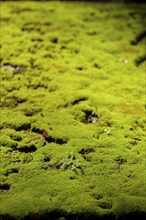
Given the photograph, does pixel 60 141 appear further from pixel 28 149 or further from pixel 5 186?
pixel 5 186

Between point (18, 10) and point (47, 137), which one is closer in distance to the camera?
point (47, 137)

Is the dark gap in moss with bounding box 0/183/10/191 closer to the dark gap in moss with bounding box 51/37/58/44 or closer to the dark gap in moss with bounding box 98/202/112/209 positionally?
the dark gap in moss with bounding box 98/202/112/209

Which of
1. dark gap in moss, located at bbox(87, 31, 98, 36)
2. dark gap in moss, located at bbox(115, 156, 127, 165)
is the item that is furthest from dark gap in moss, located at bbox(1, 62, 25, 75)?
dark gap in moss, located at bbox(115, 156, 127, 165)

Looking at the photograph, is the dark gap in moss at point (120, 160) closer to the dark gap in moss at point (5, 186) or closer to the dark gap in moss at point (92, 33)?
the dark gap in moss at point (5, 186)

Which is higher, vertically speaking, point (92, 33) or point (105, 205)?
point (92, 33)

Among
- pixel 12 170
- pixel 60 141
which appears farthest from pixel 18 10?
pixel 12 170

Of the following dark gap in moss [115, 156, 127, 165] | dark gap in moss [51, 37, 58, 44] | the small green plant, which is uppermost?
dark gap in moss [51, 37, 58, 44]
